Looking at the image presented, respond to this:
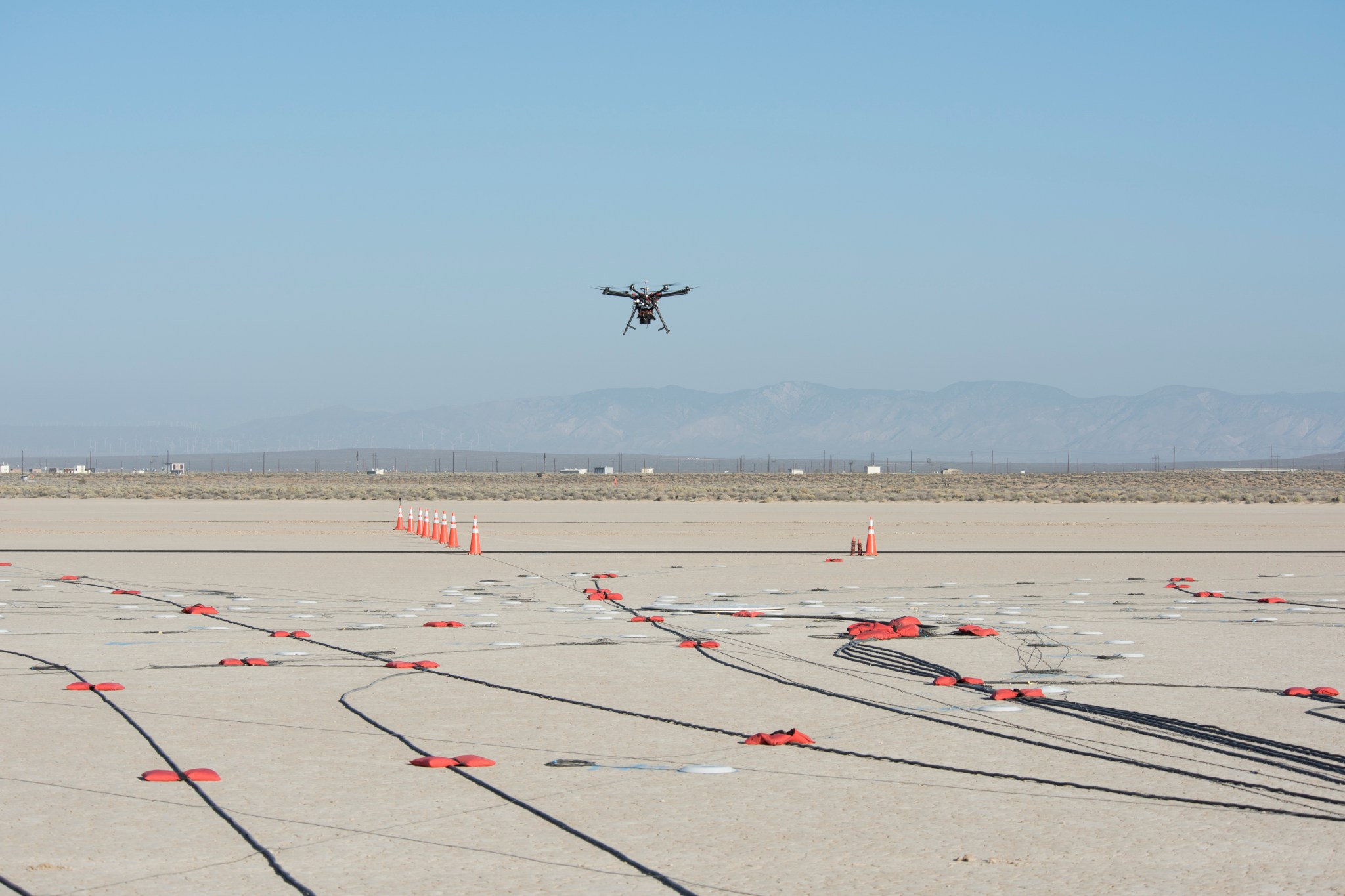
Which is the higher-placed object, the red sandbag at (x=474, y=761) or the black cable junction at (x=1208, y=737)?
the black cable junction at (x=1208, y=737)

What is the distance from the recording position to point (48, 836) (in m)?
6.37

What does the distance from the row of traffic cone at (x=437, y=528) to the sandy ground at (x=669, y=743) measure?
19.1 feet

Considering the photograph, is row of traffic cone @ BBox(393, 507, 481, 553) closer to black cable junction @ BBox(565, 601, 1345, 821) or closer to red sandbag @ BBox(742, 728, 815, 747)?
black cable junction @ BBox(565, 601, 1345, 821)

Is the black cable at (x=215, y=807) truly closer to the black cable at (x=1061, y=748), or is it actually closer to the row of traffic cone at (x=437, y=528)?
the black cable at (x=1061, y=748)

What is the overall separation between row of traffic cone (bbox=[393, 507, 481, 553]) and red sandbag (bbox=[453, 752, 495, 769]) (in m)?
17.4

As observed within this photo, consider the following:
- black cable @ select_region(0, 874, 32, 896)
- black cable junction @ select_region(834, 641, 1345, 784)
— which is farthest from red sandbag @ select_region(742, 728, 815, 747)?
black cable @ select_region(0, 874, 32, 896)

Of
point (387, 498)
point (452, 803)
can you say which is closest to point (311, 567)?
point (452, 803)

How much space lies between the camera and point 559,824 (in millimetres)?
6691

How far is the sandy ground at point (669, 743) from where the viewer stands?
605 centimetres

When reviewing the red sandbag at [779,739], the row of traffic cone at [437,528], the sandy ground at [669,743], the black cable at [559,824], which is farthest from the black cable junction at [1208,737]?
the row of traffic cone at [437,528]

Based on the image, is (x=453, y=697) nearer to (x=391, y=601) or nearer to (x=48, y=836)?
(x=48, y=836)

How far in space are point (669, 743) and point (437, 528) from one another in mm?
26265

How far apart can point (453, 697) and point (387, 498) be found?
202 feet

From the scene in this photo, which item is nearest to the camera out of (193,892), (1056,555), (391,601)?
(193,892)
